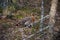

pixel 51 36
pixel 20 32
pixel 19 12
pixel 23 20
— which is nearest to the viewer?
pixel 51 36

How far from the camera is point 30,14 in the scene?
8.55m

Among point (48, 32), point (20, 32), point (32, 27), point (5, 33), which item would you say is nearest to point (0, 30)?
point (5, 33)

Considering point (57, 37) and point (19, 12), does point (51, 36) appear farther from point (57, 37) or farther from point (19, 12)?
point (19, 12)

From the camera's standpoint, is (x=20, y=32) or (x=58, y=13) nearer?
(x=20, y=32)

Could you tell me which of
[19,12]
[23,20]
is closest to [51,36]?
[23,20]

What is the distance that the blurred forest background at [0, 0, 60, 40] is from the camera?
24.1ft

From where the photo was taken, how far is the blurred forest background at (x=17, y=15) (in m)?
7.34

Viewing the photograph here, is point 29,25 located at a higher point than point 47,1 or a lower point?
lower

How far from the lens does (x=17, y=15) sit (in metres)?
8.61

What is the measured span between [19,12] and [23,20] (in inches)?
30.1

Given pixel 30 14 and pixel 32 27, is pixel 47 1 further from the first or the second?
pixel 32 27

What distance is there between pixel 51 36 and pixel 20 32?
4.58 ft

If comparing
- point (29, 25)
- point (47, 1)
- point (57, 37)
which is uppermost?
point (47, 1)

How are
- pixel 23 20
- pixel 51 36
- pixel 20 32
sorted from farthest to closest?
1. pixel 23 20
2. pixel 20 32
3. pixel 51 36
